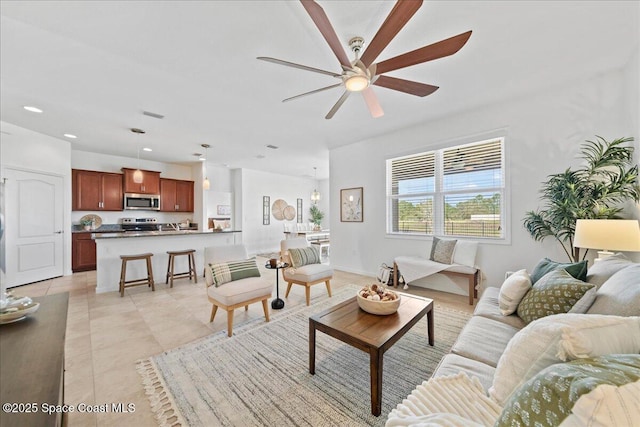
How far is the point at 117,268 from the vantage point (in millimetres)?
4004

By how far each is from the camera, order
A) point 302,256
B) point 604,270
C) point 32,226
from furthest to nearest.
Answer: point 32,226
point 302,256
point 604,270

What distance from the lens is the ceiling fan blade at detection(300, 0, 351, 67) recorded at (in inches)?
52.8

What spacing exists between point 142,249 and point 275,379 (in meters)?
3.71

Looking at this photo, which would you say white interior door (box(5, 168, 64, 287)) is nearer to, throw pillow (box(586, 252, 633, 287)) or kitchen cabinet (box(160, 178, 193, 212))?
kitchen cabinet (box(160, 178, 193, 212))

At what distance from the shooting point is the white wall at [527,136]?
276 cm

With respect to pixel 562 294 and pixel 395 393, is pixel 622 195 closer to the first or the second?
pixel 562 294

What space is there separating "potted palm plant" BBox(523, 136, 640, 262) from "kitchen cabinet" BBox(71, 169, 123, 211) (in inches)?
321

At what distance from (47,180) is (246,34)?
527 centimetres

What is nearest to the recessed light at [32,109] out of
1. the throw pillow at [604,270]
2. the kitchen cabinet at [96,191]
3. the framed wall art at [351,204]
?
the kitchen cabinet at [96,191]

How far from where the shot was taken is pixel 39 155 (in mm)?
4465

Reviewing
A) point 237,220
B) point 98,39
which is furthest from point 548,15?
point 237,220

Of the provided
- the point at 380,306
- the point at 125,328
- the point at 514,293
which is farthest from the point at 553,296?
the point at 125,328

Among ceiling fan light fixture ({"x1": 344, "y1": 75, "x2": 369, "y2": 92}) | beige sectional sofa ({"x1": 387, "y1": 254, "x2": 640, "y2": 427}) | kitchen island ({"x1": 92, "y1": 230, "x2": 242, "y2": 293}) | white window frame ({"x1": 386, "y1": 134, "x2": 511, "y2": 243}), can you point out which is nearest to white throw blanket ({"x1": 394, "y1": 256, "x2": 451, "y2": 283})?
white window frame ({"x1": 386, "y1": 134, "x2": 511, "y2": 243})

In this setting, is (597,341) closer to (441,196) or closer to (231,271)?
(231,271)
